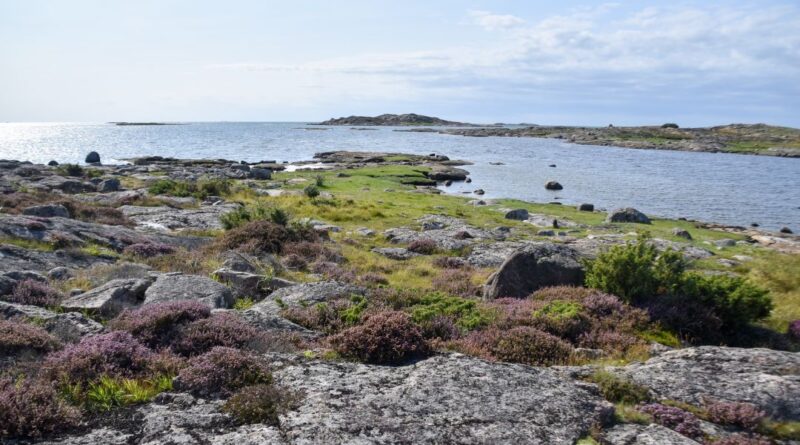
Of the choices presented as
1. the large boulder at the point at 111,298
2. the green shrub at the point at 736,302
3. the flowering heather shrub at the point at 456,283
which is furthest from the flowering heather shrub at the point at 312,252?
the green shrub at the point at 736,302

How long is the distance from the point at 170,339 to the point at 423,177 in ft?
226

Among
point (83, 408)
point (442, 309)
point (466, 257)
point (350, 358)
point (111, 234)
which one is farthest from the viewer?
point (466, 257)

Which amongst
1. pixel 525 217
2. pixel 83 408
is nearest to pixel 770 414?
pixel 83 408

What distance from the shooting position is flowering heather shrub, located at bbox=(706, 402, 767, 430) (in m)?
7.14

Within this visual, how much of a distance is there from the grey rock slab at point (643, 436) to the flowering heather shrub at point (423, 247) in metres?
18.0

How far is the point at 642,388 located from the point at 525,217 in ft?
114

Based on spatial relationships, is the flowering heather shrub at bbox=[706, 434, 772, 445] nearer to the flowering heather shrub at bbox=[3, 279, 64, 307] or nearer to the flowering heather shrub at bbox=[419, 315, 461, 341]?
the flowering heather shrub at bbox=[419, 315, 461, 341]

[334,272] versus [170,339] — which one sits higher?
Answer: [170,339]

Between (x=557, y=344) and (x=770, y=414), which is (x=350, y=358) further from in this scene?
(x=770, y=414)

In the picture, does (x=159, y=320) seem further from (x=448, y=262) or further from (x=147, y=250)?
(x=448, y=262)

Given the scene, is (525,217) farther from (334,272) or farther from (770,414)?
(770,414)

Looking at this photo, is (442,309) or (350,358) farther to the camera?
(442,309)

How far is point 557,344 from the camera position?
994 centimetres

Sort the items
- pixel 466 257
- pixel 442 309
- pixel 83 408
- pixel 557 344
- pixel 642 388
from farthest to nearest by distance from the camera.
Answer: pixel 466 257 < pixel 442 309 < pixel 557 344 < pixel 642 388 < pixel 83 408
